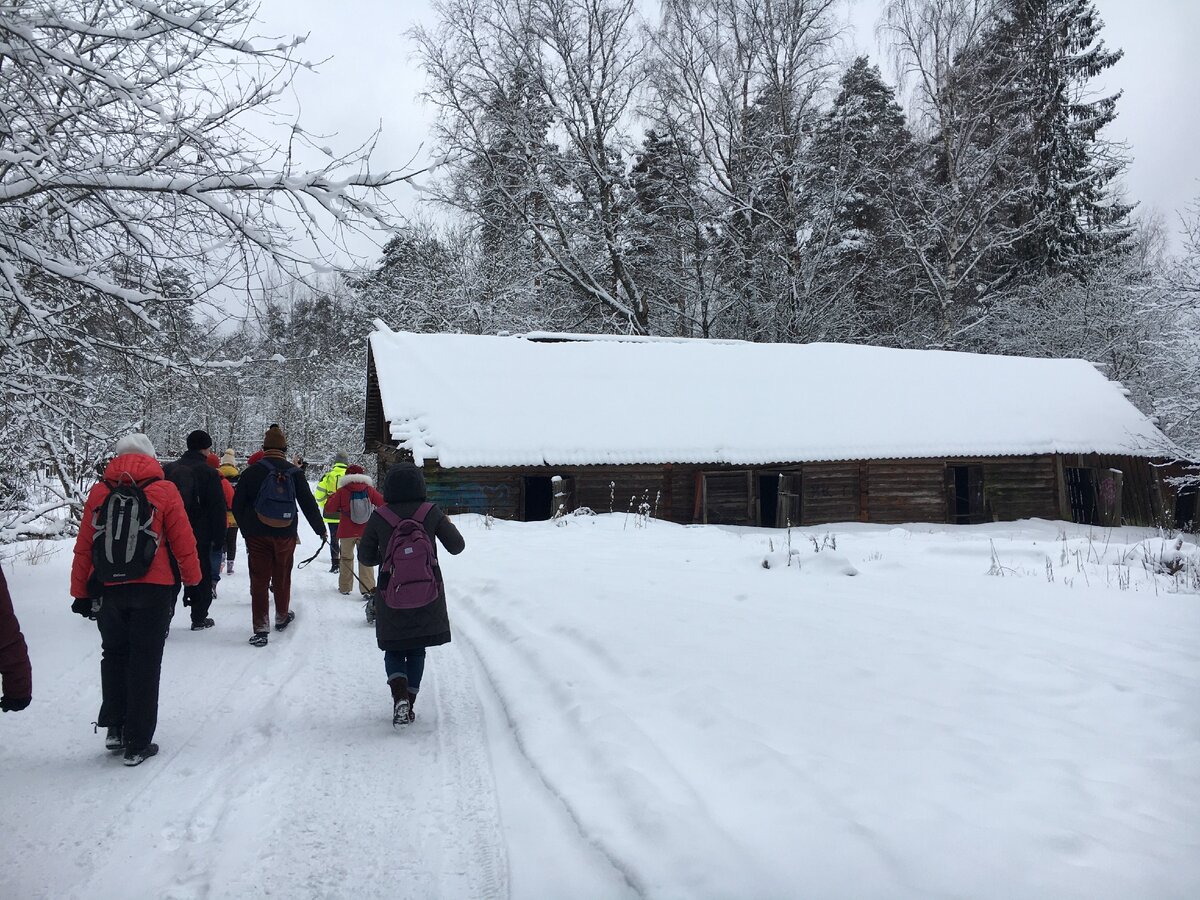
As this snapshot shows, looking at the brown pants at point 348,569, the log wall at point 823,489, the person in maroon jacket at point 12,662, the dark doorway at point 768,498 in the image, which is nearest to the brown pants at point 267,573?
the brown pants at point 348,569

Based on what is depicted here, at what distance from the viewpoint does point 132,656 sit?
4.14 meters

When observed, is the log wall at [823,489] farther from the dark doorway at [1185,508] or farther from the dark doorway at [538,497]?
the dark doorway at [1185,508]

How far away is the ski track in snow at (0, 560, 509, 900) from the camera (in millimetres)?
2982

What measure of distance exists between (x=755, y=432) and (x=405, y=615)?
16587mm

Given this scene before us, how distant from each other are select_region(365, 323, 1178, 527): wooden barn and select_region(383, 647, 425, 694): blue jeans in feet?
38.9

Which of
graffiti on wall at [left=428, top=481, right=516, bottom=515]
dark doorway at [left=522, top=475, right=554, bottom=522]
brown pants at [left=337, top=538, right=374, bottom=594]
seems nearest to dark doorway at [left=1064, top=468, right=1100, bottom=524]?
dark doorway at [left=522, top=475, right=554, bottom=522]

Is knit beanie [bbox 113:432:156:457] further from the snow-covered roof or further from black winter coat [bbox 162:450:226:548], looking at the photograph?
the snow-covered roof

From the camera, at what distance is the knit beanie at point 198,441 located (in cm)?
700

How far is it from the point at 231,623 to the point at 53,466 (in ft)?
11.4

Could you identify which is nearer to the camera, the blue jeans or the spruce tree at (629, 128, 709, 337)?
the blue jeans

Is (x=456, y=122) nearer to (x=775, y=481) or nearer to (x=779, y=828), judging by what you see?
(x=775, y=481)

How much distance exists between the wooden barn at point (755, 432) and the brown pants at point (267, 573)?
925cm

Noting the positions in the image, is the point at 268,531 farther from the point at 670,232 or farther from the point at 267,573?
the point at 670,232

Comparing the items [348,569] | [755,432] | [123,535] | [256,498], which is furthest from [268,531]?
[755,432]
